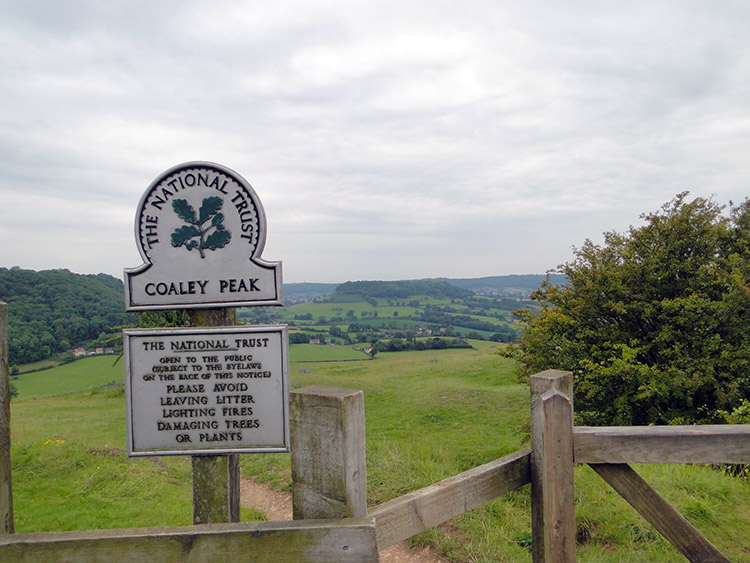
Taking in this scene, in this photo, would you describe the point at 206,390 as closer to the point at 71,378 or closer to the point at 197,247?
the point at 197,247

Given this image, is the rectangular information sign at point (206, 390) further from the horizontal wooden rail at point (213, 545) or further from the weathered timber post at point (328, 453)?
the horizontal wooden rail at point (213, 545)

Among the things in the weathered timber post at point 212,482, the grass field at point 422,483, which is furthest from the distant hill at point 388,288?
the weathered timber post at point 212,482

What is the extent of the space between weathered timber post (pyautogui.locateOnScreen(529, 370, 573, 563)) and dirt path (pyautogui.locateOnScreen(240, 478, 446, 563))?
299 cm

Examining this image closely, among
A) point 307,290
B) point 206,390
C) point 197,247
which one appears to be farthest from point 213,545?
point 307,290

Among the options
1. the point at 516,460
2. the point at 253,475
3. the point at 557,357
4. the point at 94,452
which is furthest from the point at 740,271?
the point at 94,452

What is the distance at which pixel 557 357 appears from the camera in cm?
1188

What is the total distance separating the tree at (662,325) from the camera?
10625mm

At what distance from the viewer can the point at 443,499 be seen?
104 inches

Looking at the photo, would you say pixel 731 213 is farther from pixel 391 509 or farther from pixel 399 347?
pixel 399 347

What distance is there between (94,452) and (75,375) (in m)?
34.3

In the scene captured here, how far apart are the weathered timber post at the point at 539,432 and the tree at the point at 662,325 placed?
8.53m

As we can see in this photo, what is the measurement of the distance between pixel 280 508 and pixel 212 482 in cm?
586

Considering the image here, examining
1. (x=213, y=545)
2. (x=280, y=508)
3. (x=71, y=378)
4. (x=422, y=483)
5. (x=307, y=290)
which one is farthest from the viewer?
(x=307, y=290)

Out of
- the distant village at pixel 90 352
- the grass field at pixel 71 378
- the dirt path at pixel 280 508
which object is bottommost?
the grass field at pixel 71 378
